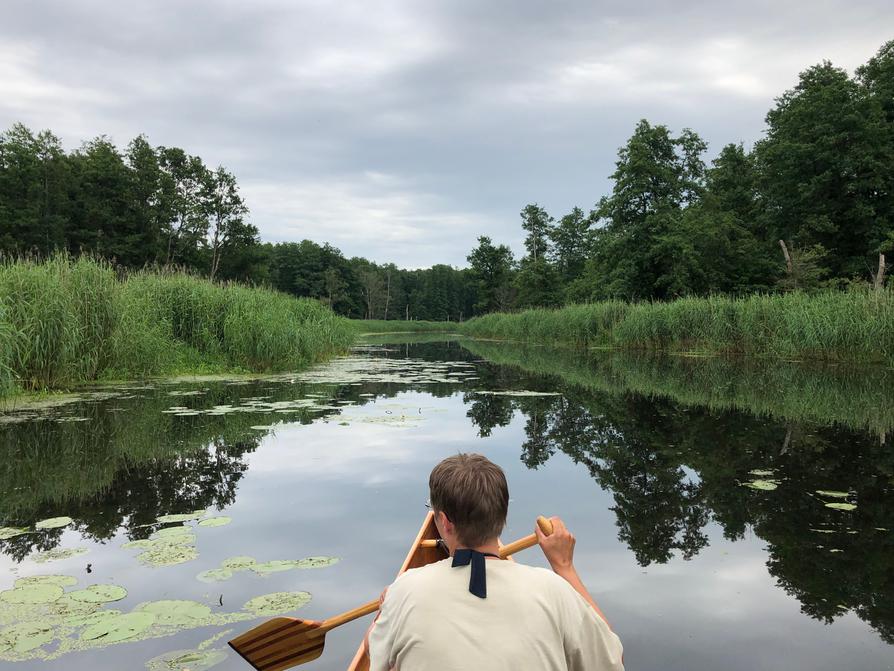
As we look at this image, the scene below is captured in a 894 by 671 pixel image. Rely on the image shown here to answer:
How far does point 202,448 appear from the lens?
6.46 meters

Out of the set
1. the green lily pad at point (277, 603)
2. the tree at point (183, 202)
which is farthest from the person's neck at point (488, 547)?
the tree at point (183, 202)

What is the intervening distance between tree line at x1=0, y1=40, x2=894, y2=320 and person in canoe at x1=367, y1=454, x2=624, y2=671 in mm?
25973

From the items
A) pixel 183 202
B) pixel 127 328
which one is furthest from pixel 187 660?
pixel 183 202

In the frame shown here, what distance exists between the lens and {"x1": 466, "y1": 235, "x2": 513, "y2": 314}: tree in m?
71.3

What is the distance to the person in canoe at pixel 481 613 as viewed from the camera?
4.78 ft

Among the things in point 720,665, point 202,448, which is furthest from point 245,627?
point 202,448

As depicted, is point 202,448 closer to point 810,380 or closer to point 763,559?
point 763,559

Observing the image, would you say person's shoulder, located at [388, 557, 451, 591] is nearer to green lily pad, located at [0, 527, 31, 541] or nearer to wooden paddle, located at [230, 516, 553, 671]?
wooden paddle, located at [230, 516, 553, 671]

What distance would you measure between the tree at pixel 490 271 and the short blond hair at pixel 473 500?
69425 mm

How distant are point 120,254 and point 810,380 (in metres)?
44.7

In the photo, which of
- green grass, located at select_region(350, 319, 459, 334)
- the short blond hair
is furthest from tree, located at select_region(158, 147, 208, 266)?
the short blond hair

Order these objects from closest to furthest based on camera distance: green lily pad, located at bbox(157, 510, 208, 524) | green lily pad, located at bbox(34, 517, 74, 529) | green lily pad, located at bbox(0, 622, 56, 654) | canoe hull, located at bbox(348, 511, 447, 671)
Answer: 1. green lily pad, located at bbox(0, 622, 56, 654)
2. canoe hull, located at bbox(348, 511, 447, 671)
3. green lily pad, located at bbox(34, 517, 74, 529)
4. green lily pad, located at bbox(157, 510, 208, 524)

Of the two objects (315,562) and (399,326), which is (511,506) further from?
(399,326)

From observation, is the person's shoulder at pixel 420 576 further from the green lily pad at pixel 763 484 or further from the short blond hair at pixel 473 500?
the green lily pad at pixel 763 484
